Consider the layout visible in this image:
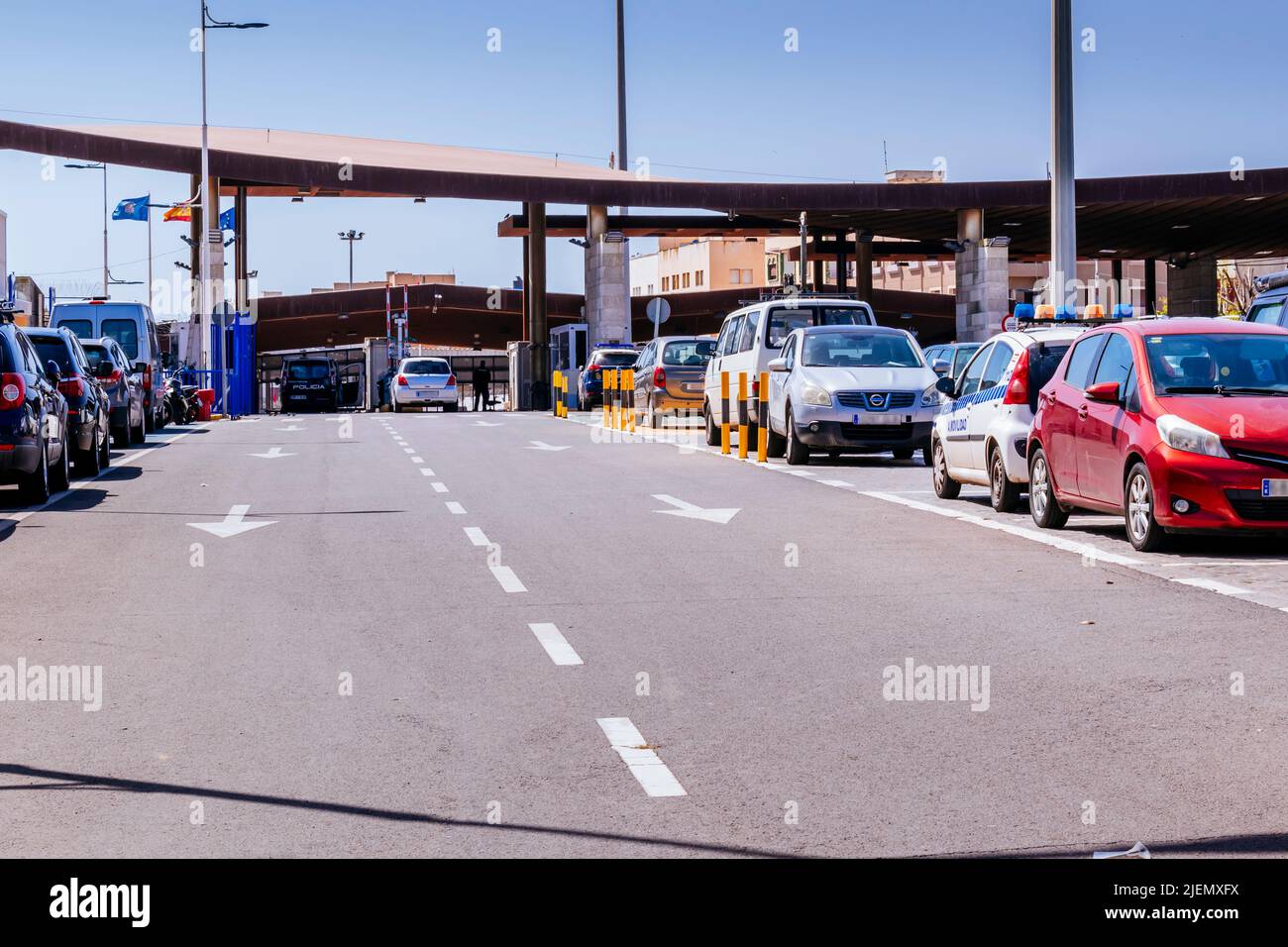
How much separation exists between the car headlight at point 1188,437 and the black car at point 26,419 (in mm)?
10682

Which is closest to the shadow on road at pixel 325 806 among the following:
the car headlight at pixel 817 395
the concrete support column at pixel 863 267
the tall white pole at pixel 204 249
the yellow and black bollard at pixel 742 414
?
the car headlight at pixel 817 395

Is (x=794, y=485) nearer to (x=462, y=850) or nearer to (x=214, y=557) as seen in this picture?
(x=214, y=557)

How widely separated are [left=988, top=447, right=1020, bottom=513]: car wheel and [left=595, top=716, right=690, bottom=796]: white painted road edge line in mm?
9531

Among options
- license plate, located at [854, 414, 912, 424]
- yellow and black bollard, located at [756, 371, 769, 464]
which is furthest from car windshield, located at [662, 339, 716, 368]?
license plate, located at [854, 414, 912, 424]

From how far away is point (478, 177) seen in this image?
5184cm

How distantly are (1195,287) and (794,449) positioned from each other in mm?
49026

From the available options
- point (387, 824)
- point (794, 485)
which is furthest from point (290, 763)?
point (794, 485)

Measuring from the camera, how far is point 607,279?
55594 millimetres

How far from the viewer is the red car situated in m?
12.1

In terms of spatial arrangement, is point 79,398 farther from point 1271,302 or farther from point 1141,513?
point 1141,513

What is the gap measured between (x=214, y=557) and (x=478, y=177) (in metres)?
39.7

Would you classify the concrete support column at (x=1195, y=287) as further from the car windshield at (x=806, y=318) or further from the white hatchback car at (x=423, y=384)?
the car windshield at (x=806, y=318)

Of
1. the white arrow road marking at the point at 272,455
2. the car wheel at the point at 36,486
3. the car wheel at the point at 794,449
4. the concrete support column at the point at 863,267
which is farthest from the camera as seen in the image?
the concrete support column at the point at 863,267

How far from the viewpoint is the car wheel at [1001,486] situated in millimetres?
16203
